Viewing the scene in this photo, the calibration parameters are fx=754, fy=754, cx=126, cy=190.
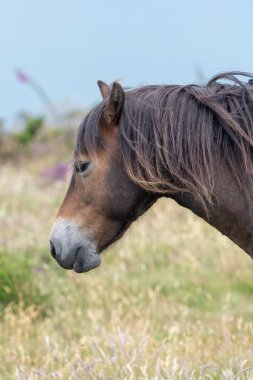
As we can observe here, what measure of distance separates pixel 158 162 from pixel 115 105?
0.35 m

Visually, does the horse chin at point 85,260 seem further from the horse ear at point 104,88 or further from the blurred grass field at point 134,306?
the horse ear at point 104,88

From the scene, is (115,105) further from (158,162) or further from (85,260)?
(85,260)

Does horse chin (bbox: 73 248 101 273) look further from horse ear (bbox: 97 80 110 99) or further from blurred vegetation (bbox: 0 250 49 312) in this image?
blurred vegetation (bbox: 0 250 49 312)

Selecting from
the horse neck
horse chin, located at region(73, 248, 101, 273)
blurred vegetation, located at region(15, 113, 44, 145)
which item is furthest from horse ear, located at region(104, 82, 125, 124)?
blurred vegetation, located at region(15, 113, 44, 145)

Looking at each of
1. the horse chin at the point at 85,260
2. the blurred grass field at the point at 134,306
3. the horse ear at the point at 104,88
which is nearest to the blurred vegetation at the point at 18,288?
the blurred grass field at the point at 134,306

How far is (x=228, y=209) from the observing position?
379 centimetres

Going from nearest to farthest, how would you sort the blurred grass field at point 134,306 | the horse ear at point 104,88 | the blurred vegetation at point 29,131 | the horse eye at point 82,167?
the horse eye at point 82,167 < the horse ear at point 104,88 < the blurred grass field at point 134,306 < the blurred vegetation at point 29,131

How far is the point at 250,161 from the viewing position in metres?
3.71

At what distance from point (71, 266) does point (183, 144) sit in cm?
88

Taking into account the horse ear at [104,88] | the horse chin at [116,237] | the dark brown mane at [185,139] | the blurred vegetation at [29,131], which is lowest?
the blurred vegetation at [29,131]

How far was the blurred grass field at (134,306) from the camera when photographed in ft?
15.0

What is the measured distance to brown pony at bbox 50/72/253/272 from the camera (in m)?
3.69

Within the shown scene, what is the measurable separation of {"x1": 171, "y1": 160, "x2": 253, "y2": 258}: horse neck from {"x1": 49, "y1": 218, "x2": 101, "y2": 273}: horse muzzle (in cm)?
52

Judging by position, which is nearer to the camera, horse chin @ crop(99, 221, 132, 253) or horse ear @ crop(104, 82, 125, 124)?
horse ear @ crop(104, 82, 125, 124)
